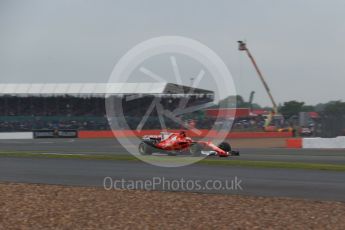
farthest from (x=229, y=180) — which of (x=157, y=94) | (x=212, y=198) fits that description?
(x=157, y=94)

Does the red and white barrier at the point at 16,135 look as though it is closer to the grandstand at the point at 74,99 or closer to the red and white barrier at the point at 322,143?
the grandstand at the point at 74,99

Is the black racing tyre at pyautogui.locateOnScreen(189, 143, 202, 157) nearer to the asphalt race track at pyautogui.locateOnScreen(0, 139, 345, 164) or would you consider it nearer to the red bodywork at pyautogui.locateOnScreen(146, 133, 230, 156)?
the red bodywork at pyautogui.locateOnScreen(146, 133, 230, 156)

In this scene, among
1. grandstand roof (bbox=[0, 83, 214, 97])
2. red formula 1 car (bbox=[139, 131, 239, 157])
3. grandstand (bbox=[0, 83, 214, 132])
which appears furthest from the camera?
grandstand roof (bbox=[0, 83, 214, 97])

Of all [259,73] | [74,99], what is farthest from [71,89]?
[259,73]

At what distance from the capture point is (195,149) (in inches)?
792

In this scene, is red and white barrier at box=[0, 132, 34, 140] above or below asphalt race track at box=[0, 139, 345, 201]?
above

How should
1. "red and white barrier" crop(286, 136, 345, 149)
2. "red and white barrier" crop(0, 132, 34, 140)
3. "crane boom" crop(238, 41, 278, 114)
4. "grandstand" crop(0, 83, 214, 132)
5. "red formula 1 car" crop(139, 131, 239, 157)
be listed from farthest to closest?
"crane boom" crop(238, 41, 278, 114) → "grandstand" crop(0, 83, 214, 132) → "red and white barrier" crop(0, 132, 34, 140) → "red and white barrier" crop(286, 136, 345, 149) → "red formula 1 car" crop(139, 131, 239, 157)

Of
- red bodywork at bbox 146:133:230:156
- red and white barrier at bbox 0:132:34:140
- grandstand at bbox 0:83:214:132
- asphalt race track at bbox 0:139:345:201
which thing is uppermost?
grandstand at bbox 0:83:214:132

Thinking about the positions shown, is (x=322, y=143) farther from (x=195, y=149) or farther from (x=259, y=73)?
(x=259, y=73)

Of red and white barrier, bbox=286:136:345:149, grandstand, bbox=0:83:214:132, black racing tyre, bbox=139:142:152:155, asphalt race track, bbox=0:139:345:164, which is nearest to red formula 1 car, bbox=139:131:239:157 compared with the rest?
black racing tyre, bbox=139:142:152:155

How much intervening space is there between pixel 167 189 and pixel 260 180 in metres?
2.67

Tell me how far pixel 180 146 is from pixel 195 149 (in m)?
0.62

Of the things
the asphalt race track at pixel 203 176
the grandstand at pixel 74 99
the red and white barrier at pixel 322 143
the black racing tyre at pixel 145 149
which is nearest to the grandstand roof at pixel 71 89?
the grandstand at pixel 74 99

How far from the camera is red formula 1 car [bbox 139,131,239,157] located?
19.9 meters
